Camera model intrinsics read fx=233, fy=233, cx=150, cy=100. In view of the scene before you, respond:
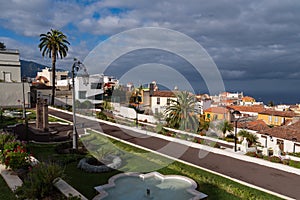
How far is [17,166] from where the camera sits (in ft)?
27.7


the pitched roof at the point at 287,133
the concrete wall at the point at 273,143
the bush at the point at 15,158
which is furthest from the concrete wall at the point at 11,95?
the pitched roof at the point at 287,133

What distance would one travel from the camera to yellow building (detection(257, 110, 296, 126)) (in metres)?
40.7

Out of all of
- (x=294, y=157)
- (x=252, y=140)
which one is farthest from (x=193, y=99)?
(x=294, y=157)

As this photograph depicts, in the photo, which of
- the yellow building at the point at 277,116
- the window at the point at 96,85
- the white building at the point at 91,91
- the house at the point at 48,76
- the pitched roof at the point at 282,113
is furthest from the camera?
the house at the point at 48,76

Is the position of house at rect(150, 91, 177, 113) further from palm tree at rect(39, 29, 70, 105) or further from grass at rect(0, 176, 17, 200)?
grass at rect(0, 176, 17, 200)

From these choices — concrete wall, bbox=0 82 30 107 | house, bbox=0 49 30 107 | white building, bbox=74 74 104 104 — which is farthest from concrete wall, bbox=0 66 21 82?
white building, bbox=74 74 104 104

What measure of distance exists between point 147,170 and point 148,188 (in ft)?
5.61

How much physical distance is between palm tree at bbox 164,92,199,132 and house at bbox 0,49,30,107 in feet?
75.3

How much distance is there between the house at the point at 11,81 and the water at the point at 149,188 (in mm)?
30662

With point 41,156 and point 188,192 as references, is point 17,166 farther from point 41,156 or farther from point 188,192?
point 188,192

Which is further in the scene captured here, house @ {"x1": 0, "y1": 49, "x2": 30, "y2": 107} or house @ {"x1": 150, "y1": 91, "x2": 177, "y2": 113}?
house @ {"x1": 150, "y1": 91, "x2": 177, "y2": 113}

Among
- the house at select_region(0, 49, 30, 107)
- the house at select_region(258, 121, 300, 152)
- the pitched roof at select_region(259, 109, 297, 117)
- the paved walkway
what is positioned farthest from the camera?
the pitched roof at select_region(259, 109, 297, 117)

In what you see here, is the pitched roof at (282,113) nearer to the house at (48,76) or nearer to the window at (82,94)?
the window at (82,94)

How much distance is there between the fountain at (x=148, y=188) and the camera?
28.3 feet
